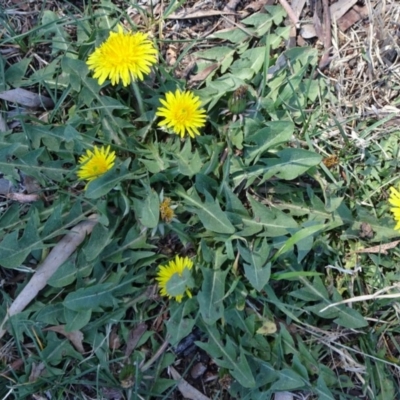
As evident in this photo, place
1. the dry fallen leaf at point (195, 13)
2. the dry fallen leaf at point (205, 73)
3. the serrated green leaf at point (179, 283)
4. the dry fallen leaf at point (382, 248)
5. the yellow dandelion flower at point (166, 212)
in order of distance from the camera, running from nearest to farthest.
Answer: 1. the serrated green leaf at point (179, 283)
2. the yellow dandelion flower at point (166, 212)
3. the dry fallen leaf at point (382, 248)
4. the dry fallen leaf at point (205, 73)
5. the dry fallen leaf at point (195, 13)

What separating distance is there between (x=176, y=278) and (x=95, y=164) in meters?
0.59

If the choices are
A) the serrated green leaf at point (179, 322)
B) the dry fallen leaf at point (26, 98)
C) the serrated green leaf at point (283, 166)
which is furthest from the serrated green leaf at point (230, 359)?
the dry fallen leaf at point (26, 98)

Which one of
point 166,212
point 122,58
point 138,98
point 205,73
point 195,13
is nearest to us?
point 122,58

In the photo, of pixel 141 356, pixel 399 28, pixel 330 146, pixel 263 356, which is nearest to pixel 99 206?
pixel 141 356

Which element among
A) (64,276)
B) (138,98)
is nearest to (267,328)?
(64,276)

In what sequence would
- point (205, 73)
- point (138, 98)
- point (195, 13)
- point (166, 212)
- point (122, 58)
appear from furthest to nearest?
point (195, 13) → point (205, 73) → point (138, 98) → point (166, 212) → point (122, 58)

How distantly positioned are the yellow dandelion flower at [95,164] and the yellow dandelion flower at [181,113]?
0.27 metres

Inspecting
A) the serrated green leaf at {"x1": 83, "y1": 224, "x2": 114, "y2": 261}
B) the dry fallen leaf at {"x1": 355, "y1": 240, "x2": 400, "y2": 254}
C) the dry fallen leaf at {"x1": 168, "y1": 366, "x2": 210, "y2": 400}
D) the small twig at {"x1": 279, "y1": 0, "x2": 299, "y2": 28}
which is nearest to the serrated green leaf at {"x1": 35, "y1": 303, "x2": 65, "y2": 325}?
the serrated green leaf at {"x1": 83, "y1": 224, "x2": 114, "y2": 261}

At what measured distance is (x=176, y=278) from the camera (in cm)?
214

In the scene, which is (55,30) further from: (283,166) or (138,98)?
(283,166)

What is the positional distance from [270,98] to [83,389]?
159 cm

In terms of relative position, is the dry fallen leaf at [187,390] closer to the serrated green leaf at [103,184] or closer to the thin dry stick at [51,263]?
the thin dry stick at [51,263]

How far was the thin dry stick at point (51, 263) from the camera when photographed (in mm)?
2334

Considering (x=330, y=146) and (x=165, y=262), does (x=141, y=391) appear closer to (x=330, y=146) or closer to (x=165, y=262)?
(x=165, y=262)
